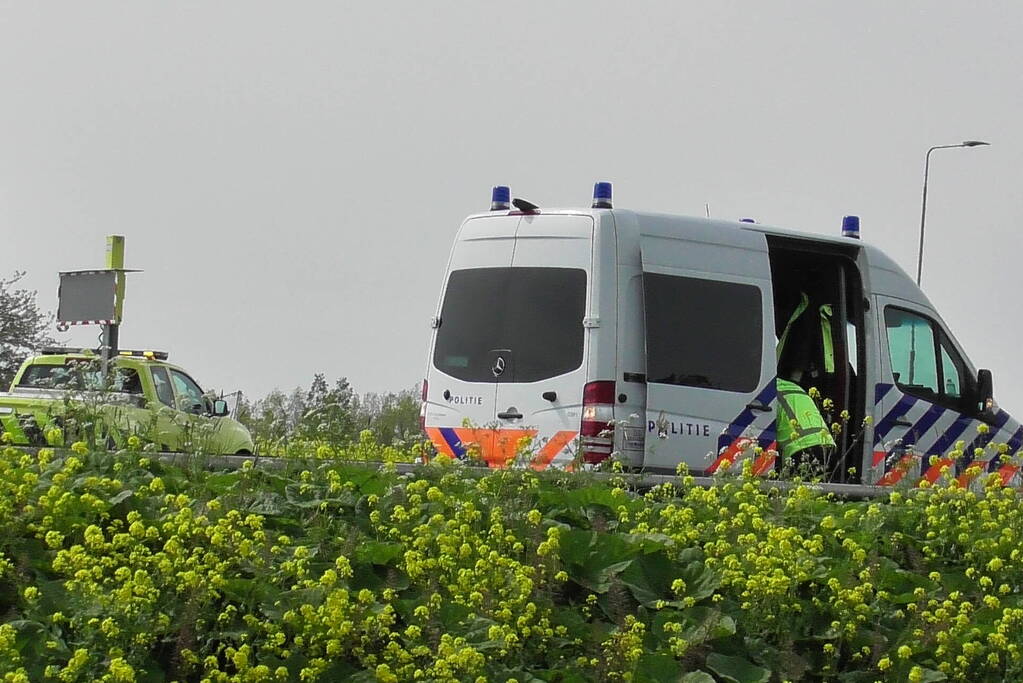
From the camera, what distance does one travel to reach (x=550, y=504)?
6.83 meters

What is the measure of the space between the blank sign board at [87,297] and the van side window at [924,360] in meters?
15.3

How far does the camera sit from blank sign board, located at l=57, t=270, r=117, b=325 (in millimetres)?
26453

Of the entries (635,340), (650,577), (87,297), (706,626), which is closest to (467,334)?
(635,340)

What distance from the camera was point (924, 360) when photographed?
14523 millimetres

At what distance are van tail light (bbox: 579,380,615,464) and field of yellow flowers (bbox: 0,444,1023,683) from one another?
4524mm

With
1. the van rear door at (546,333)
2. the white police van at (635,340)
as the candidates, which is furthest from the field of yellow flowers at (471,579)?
the van rear door at (546,333)

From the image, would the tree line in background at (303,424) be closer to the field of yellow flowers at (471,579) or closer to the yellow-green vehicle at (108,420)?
the yellow-green vehicle at (108,420)

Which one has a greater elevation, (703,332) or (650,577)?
(703,332)

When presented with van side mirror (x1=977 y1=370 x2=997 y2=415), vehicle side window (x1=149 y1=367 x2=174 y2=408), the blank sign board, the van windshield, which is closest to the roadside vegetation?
the van windshield

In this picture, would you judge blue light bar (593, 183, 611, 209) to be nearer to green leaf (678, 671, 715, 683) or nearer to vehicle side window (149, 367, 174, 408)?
green leaf (678, 671, 715, 683)

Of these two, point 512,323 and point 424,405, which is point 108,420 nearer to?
point 512,323

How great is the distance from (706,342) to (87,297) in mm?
16305

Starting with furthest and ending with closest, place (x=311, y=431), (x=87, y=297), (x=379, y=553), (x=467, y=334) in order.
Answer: (x=87, y=297)
(x=467, y=334)
(x=311, y=431)
(x=379, y=553)

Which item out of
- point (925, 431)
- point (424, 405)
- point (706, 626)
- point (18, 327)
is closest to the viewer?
point (706, 626)
